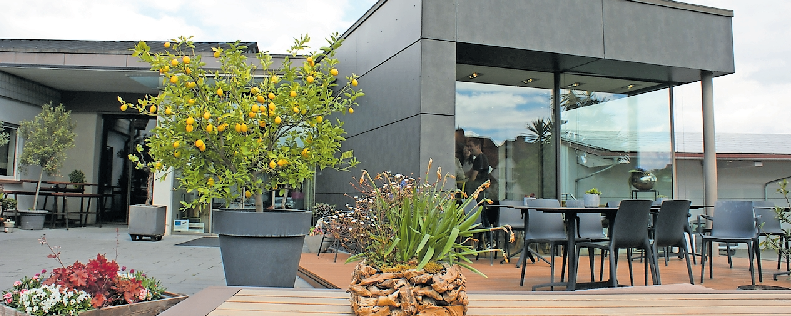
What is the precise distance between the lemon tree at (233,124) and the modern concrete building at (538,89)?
239 centimetres

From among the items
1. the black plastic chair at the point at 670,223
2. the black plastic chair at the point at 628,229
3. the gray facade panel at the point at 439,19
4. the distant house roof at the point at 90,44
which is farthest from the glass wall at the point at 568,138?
the distant house roof at the point at 90,44

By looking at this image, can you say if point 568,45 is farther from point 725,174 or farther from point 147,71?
point 725,174

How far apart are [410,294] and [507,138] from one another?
20.1 ft

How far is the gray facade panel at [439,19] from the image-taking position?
6.25 meters

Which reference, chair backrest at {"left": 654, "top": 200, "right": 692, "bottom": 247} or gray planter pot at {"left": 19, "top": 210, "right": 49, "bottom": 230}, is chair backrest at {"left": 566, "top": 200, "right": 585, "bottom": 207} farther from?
gray planter pot at {"left": 19, "top": 210, "right": 49, "bottom": 230}

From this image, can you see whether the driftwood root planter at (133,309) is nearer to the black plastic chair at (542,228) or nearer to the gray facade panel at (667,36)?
the black plastic chair at (542,228)

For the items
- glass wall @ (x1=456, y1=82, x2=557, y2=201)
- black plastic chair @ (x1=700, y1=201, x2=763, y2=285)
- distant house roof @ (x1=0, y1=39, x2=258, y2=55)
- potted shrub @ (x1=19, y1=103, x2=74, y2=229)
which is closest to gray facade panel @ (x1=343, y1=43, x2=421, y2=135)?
glass wall @ (x1=456, y1=82, x2=557, y2=201)

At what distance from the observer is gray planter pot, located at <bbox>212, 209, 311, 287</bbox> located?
363 centimetres

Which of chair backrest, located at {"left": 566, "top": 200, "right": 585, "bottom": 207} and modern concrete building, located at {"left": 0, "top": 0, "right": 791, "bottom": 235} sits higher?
modern concrete building, located at {"left": 0, "top": 0, "right": 791, "bottom": 235}

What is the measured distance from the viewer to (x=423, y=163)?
6102 mm

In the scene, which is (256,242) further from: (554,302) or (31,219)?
(31,219)

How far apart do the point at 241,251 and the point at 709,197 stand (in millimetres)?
6964

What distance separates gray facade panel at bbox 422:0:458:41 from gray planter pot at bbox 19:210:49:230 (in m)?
9.07

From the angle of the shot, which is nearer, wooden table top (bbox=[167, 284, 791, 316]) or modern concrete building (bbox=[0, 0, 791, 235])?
wooden table top (bbox=[167, 284, 791, 316])
